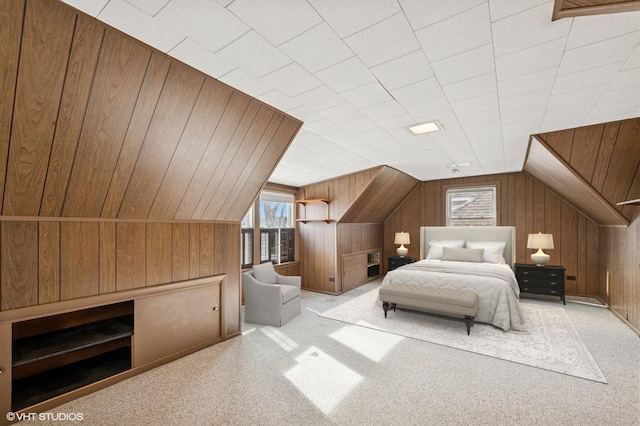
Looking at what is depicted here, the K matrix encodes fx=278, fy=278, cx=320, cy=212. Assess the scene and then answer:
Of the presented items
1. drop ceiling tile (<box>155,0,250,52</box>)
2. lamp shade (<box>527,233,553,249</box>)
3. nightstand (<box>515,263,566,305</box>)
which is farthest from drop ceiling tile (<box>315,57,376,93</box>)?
nightstand (<box>515,263,566,305</box>)

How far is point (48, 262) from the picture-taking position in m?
2.09

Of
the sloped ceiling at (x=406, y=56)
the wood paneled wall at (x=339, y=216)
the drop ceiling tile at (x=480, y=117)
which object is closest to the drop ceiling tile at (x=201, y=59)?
the sloped ceiling at (x=406, y=56)

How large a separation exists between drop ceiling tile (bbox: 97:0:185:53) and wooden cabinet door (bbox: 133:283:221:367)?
218 cm

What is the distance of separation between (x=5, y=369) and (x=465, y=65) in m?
3.78

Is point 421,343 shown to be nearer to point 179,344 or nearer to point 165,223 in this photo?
point 179,344

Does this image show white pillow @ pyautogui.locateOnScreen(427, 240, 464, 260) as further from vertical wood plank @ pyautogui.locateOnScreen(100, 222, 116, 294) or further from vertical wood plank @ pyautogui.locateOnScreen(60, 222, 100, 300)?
vertical wood plank @ pyautogui.locateOnScreen(60, 222, 100, 300)

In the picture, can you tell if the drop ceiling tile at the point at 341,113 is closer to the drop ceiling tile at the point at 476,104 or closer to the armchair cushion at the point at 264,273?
the drop ceiling tile at the point at 476,104

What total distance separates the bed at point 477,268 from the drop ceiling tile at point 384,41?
3.19 metres

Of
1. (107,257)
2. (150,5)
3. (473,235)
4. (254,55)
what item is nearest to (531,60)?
(254,55)

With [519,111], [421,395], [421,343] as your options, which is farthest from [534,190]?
[421,395]

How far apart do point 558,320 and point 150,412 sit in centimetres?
489

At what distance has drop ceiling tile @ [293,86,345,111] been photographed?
232 centimetres

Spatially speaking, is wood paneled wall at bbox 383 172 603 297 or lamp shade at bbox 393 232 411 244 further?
lamp shade at bbox 393 232 411 244

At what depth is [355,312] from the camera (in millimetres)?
4277
